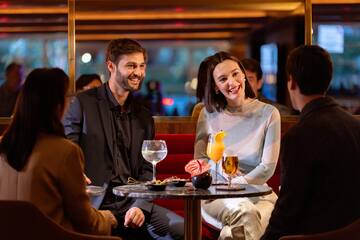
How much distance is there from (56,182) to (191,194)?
64 centimetres

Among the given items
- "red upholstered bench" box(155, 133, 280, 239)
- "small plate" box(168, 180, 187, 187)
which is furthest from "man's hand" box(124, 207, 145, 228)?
"red upholstered bench" box(155, 133, 280, 239)

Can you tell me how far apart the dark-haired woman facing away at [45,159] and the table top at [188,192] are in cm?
37

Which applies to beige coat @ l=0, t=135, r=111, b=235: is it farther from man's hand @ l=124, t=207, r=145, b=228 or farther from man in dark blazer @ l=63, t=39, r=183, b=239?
man in dark blazer @ l=63, t=39, r=183, b=239

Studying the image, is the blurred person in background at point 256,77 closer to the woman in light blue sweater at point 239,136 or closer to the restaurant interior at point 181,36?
the restaurant interior at point 181,36

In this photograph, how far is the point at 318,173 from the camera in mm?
2674

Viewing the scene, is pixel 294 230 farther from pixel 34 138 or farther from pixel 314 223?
pixel 34 138

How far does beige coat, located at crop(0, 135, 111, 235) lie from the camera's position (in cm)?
267

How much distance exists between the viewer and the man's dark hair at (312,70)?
9.10 ft

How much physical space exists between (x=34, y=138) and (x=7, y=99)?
13.3ft

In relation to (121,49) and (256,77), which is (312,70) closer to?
(121,49)

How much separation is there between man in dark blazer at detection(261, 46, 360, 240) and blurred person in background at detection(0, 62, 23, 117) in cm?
404

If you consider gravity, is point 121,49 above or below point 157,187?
above

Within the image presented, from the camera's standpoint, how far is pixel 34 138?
2.72 metres

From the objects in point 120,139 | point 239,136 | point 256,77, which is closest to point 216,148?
point 239,136
